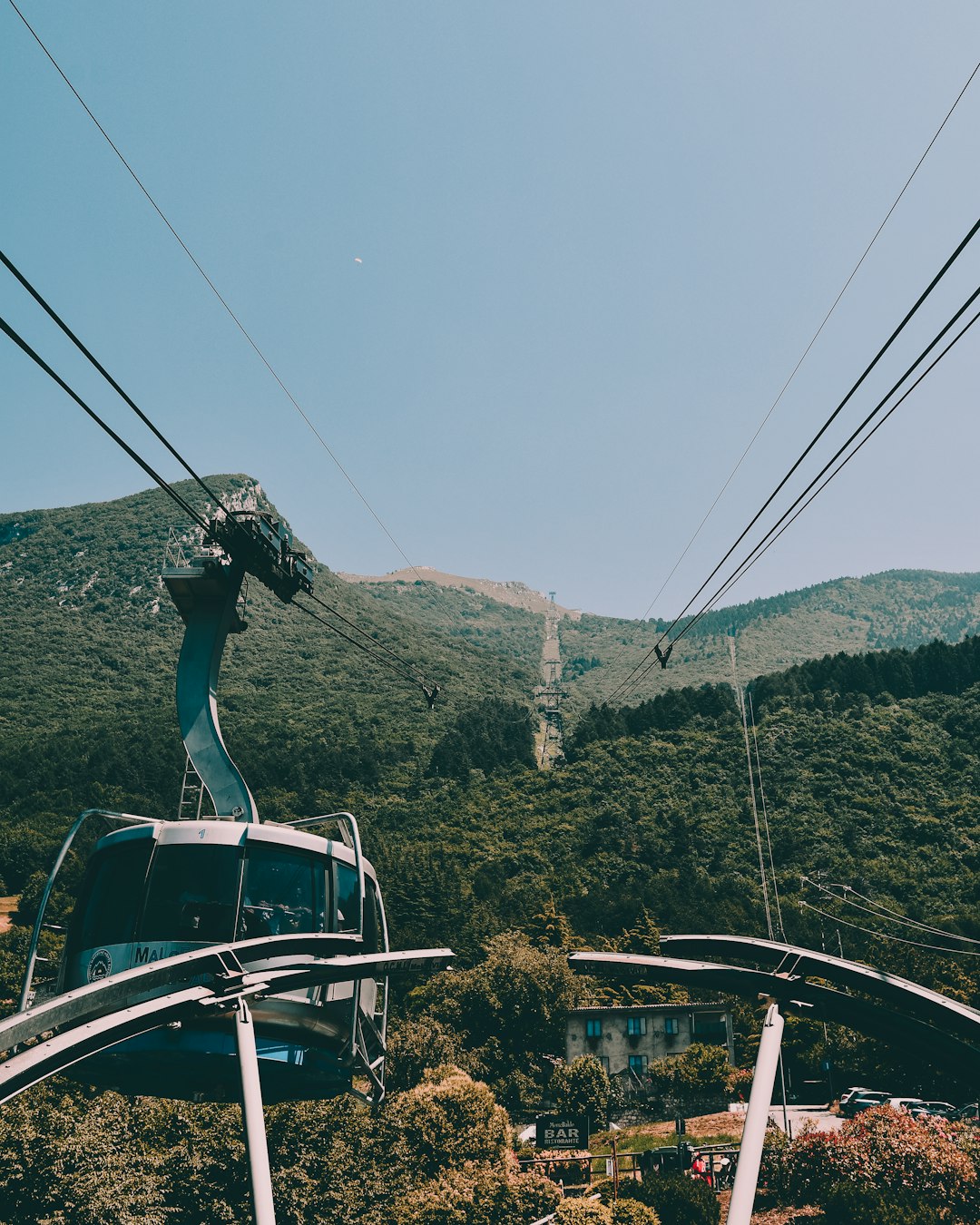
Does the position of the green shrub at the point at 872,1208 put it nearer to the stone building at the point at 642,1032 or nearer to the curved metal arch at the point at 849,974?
the curved metal arch at the point at 849,974

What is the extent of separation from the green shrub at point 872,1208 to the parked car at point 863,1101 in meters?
18.6

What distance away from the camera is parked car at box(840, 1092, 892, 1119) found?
50188mm

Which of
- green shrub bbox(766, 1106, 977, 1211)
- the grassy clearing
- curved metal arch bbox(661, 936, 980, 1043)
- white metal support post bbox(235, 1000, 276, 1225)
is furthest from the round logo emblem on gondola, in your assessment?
the grassy clearing

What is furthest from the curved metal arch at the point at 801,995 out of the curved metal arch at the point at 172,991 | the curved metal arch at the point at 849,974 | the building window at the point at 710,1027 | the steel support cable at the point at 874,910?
the steel support cable at the point at 874,910

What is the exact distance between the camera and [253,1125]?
11406mm

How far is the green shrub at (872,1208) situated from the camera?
2989 cm

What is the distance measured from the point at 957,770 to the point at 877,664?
2445cm

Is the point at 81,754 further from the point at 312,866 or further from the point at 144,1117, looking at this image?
the point at 312,866

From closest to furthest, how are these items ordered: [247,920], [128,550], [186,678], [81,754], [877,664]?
[247,920] < [186,678] < [81,754] < [877,664] < [128,550]

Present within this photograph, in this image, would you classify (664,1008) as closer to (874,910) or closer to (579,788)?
(874,910)

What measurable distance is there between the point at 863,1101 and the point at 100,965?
4689cm

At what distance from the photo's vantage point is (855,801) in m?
92.8

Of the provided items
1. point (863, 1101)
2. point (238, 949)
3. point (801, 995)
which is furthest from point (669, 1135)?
point (238, 949)

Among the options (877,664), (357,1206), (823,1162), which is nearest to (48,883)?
(357,1206)
